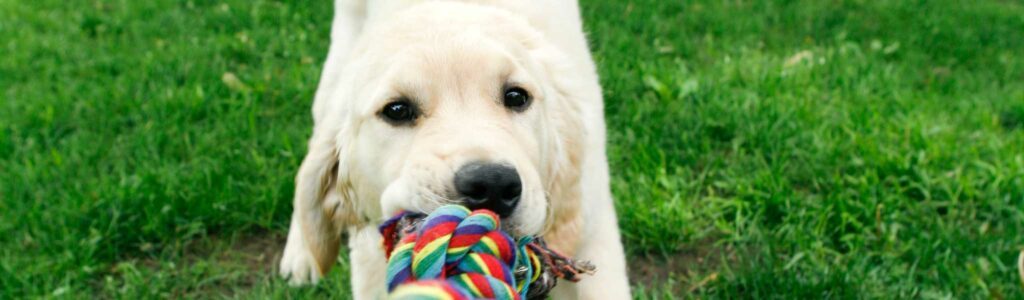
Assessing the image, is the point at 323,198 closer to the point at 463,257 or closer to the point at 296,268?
the point at 296,268

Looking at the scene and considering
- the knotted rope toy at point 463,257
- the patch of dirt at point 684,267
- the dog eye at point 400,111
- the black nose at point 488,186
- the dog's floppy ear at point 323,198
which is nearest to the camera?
the knotted rope toy at point 463,257

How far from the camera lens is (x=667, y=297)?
9.04 ft

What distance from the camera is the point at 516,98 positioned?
2.09m

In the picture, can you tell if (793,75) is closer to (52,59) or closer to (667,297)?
(667,297)

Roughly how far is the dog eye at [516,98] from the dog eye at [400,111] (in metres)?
0.22

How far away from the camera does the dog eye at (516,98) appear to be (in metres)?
2.07

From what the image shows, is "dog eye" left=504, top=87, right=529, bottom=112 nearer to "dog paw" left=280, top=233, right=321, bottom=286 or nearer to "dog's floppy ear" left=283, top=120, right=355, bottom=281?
"dog's floppy ear" left=283, top=120, right=355, bottom=281

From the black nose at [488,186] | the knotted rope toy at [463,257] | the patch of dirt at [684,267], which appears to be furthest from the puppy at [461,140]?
the patch of dirt at [684,267]

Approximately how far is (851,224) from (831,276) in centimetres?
49

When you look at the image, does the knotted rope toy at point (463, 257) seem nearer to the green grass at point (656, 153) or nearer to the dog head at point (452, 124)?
the dog head at point (452, 124)

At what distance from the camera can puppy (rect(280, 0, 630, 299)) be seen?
5.83ft

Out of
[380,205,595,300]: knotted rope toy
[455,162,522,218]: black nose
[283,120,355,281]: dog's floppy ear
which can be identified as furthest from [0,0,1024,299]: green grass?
[380,205,595,300]: knotted rope toy

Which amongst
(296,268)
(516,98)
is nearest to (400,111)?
(516,98)

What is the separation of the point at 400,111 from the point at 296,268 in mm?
1129
